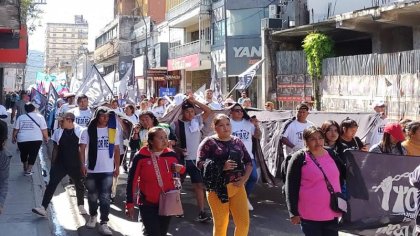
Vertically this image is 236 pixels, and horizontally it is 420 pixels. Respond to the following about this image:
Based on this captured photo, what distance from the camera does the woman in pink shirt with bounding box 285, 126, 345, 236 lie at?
4.63m

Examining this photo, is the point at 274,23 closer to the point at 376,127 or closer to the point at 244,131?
the point at 376,127

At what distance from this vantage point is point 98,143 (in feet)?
23.1

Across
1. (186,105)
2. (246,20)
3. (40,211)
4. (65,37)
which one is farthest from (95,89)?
(65,37)

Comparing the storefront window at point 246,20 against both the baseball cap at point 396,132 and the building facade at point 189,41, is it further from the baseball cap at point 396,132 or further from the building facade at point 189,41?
the baseball cap at point 396,132

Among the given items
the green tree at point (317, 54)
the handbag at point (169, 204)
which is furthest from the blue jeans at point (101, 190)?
the green tree at point (317, 54)

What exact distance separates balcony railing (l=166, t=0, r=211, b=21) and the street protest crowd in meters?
24.9

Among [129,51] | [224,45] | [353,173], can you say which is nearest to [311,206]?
[353,173]

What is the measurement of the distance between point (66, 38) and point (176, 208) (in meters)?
170

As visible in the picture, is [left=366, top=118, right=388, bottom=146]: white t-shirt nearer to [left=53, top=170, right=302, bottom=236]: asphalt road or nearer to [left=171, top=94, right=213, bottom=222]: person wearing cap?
[left=53, top=170, right=302, bottom=236]: asphalt road

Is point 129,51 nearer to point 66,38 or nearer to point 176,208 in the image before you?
point 176,208

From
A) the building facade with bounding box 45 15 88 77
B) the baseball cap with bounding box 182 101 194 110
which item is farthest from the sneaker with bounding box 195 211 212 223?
the building facade with bounding box 45 15 88 77

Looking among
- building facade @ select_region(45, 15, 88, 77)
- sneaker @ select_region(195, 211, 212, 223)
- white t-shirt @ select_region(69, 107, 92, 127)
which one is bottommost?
sneaker @ select_region(195, 211, 212, 223)

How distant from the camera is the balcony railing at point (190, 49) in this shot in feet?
113

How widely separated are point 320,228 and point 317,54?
52.4 feet
